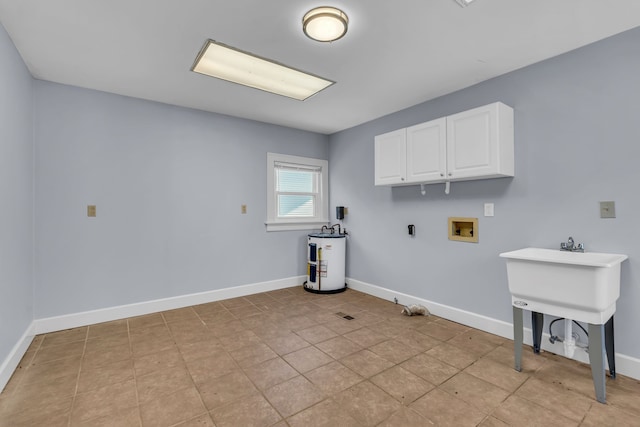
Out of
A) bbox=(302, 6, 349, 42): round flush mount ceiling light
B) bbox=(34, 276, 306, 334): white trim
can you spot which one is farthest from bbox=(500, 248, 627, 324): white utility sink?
bbox=(34, 276, 306, 334): white trim

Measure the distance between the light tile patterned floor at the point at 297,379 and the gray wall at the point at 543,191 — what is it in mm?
528

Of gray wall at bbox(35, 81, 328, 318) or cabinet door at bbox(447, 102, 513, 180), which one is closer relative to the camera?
cabinet door at bbox(447, 102, 513, 180)

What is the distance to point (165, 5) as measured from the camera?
1.86m

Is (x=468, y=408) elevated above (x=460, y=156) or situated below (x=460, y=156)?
below

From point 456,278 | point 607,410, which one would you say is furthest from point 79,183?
point 607,410

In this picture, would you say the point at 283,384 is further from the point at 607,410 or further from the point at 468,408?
the point at 607,410

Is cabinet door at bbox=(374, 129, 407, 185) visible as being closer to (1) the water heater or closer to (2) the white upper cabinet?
(2) the white upper cabinet

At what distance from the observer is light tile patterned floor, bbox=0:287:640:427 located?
1717 mm

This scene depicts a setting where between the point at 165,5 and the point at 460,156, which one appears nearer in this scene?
Result: the point at 165,5

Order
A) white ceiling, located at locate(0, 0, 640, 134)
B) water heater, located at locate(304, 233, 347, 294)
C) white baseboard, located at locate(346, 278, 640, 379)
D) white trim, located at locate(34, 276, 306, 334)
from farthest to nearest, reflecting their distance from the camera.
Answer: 1. water heater, located at locate(304, 233, 347, 294)
2. white trim, located at locate(34, 276, 306, 334)
3. white baseboard, located at locate(346, 278, 640, 379)
4. white ceiling, located at locate(0, 0, 640, 134)

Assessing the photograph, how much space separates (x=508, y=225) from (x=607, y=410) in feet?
4.74

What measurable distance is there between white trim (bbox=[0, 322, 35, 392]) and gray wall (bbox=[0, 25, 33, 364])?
0.15 feet

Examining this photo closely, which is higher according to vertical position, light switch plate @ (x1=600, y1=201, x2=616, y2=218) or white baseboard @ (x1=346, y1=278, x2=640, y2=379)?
light switch plate @ (x1=600, y1=201, x2=616, y2=218)

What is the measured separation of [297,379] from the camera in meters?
2.09
